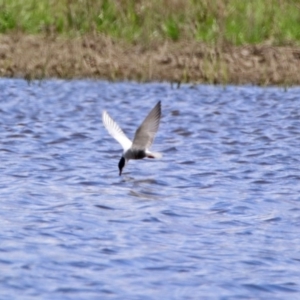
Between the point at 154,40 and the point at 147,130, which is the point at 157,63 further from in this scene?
the point at 147,130

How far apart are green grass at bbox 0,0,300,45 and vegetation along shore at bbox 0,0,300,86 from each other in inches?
0.7

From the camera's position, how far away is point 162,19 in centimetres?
1977

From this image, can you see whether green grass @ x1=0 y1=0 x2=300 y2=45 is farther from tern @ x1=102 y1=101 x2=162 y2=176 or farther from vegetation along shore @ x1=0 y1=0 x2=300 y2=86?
tern @ x1=102 y1=101 x2=162 y2=176

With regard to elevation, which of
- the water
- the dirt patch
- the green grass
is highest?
the green grass

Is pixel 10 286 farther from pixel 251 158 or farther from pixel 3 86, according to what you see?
pixel 3 86

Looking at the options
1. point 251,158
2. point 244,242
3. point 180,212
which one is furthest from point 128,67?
point 244,242

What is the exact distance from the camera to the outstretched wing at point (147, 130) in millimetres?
10609

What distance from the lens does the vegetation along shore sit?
1838cm

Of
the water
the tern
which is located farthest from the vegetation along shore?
the tern

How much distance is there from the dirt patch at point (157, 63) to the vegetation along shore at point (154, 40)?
16mm

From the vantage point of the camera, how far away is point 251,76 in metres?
18.3

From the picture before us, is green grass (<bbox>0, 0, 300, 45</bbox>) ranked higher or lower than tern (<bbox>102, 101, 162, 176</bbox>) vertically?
higher

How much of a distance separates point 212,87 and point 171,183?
7319 mm

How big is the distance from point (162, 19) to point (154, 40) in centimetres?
65
